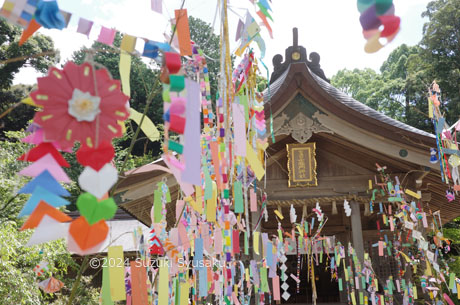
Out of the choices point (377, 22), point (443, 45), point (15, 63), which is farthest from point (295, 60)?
point (443, 45)

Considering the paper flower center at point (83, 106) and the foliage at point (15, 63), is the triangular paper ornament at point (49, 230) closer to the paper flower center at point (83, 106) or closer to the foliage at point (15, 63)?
the paper flower center at point (83, 106)

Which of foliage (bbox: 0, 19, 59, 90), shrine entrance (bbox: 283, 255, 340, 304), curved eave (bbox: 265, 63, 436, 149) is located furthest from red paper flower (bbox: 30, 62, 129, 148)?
foliage (bbox: 0, 19, 59, 90)

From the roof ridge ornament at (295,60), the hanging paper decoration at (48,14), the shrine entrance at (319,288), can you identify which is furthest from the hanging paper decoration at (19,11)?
the shrine entrance at (319,288)

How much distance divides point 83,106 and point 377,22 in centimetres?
75

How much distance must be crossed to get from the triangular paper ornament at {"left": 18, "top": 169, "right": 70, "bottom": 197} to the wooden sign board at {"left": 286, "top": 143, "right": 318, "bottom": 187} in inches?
199

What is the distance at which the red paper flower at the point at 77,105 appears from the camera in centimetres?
97

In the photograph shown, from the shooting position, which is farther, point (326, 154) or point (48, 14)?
point (326, 154)

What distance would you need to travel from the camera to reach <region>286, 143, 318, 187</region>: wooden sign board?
586cm

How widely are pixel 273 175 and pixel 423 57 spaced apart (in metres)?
17.0

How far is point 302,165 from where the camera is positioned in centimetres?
588

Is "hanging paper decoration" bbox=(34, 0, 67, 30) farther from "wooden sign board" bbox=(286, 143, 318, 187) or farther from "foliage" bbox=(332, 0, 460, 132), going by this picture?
"foliage" bbox=(332, 0, 460, 132)

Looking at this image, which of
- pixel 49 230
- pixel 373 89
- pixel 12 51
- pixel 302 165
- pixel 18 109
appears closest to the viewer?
pixel 49 230

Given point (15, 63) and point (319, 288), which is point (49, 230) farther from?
point (15, 63)

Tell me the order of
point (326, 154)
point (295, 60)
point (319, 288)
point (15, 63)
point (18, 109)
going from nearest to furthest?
point (326, 154)
point (295, 60)
point (319, 288)
point (15, 63)
point (18, 109)
